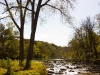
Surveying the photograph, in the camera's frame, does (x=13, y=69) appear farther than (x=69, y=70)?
No

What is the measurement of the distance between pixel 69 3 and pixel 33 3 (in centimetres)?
351

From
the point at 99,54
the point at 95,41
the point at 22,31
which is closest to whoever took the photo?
the point at 22,31

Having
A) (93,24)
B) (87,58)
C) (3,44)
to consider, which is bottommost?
(87,58)

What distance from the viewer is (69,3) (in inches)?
700

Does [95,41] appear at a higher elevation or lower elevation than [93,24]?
lower

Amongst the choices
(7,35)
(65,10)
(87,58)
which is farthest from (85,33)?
(65,10)

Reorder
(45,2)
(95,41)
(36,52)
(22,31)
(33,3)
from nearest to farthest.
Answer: (33,3) → (45,2) → (22,31) → (95,41) → (36,52)

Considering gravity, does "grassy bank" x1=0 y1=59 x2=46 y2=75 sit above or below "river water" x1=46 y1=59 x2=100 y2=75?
above

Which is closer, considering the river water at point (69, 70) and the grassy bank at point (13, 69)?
the grassy bank at point (13, 69)

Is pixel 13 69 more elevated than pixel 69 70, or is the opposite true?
pixel 13 69

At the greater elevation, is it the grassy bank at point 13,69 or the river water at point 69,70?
the grassy bank at point 13,69

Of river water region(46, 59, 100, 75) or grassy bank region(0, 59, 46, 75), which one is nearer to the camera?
grassy bank region(0, 59, 46, 75)

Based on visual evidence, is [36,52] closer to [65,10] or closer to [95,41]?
[95,41]

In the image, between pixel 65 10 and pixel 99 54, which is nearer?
pixel 65 10
